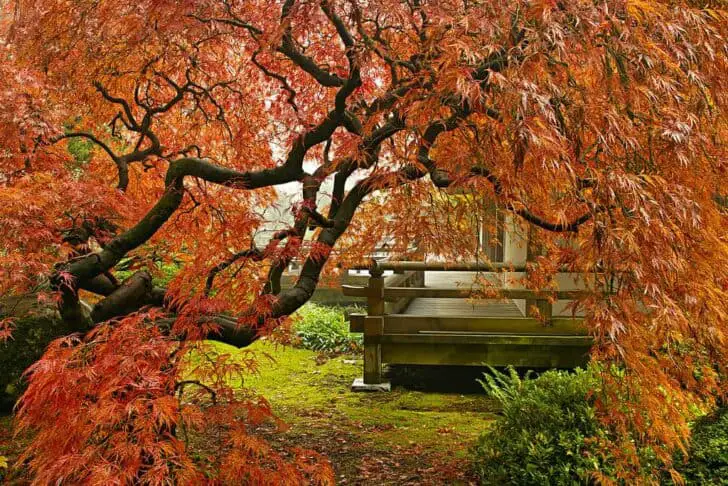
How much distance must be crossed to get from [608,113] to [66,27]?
4435 millimetres

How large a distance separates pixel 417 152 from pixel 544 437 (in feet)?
6.80

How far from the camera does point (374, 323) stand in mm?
7422

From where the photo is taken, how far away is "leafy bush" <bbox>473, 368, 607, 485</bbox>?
4262mm

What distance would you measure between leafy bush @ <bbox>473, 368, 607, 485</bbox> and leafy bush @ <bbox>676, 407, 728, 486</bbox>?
0.60m

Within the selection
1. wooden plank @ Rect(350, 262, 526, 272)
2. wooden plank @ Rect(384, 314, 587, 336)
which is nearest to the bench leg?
wooden plank @ Rect(384, 314, 587, 336)

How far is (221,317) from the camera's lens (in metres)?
4.32

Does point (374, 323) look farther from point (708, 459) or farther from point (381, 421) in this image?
point (708, 459)

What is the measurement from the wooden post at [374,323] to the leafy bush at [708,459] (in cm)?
362

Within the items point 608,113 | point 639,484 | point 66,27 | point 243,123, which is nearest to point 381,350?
point 243,123

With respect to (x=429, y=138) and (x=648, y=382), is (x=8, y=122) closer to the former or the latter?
(x=429, y=138)

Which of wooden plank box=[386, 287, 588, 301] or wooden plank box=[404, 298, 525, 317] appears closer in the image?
wooden plank box=[386, 287, 588, 301]

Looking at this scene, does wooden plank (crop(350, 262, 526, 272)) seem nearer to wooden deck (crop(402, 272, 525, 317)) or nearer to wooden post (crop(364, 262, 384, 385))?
wooden post (crop(364, 262, 384, 385))

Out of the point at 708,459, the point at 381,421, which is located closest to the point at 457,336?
the point at 381,421

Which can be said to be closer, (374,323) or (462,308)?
(374,323)
